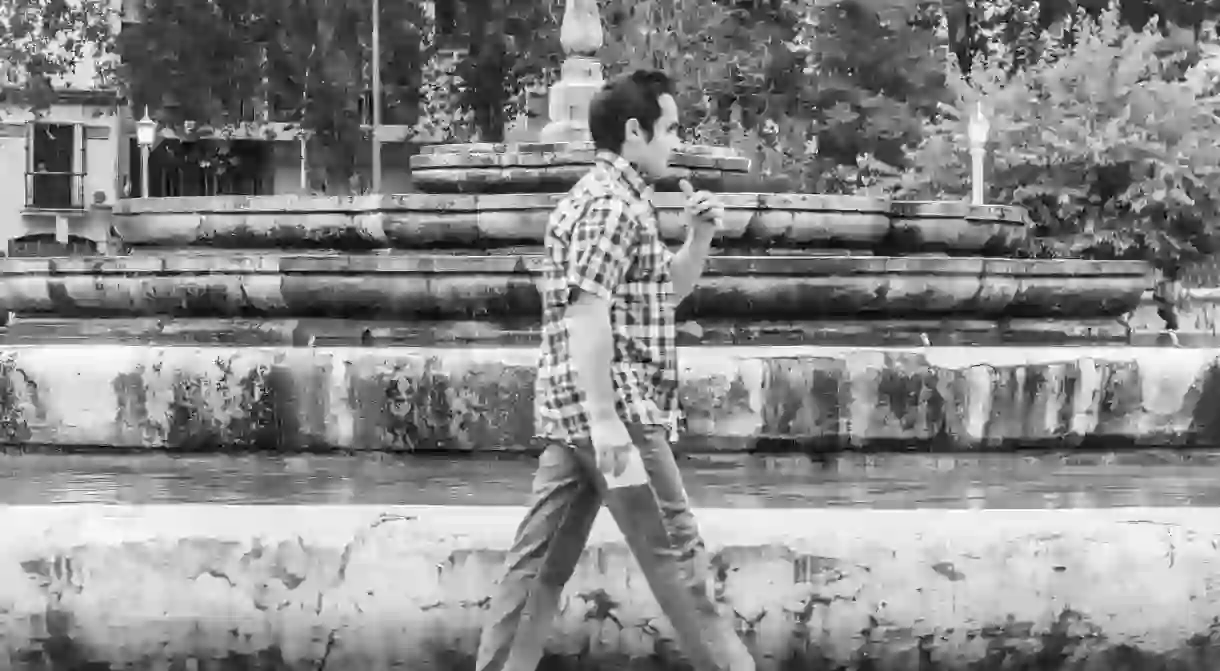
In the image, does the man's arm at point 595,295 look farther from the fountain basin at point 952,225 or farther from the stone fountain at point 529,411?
the fountain basin at point 952,225

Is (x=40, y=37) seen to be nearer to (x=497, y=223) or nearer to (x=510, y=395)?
(x=497, y=223)

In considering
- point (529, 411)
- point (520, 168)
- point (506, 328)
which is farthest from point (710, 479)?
point (520, 168)

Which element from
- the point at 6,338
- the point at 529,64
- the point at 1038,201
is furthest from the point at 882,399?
the point at 529,64

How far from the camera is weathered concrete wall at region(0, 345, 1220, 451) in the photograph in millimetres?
6660

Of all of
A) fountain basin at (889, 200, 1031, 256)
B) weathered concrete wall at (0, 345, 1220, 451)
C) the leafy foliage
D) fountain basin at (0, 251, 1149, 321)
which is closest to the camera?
weathered concrete wall at (0, 345, 1220, 451)

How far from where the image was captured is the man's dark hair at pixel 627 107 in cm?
395

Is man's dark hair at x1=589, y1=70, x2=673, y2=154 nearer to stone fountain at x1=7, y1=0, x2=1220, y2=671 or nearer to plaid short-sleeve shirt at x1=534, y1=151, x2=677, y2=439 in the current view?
plaid short-sleeve shirt at x1=534, y1=151, x2=677, y2=439

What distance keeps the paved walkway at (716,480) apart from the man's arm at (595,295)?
77.5 inches

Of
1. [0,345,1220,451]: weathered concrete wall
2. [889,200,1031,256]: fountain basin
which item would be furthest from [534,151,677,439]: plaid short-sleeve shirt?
[889,200,1031,256]: fountain basin

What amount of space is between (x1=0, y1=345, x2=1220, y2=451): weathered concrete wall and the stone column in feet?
12.7

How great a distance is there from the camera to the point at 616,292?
12.7 feet

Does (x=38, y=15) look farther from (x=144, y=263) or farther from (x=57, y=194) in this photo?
(x=144, y=263)

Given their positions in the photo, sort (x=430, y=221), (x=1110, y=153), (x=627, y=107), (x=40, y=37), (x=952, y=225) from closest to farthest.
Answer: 1. (x=627, y=107)
2. (x=430, y=221)
3. (x=952, y=225)
4. (x=1110, y=153)
5. (x=40, y=37)

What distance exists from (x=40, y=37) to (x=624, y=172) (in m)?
27.7
